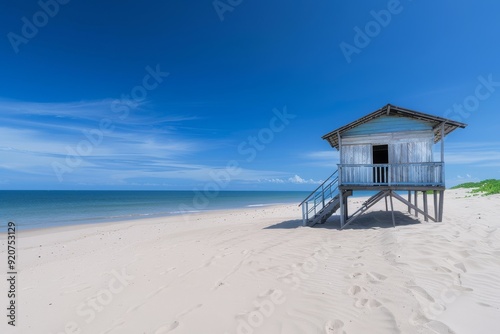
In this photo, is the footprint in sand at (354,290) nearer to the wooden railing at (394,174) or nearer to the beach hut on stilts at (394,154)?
the beach hut on stilts at (394,154)

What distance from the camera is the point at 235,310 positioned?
15.9 feet

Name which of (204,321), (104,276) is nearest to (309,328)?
(204,321)

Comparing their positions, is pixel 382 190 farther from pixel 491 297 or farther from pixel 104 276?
pixel 104 276

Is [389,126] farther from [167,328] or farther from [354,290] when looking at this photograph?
[167,328]

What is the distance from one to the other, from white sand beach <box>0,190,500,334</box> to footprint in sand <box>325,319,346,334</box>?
0.05 ft

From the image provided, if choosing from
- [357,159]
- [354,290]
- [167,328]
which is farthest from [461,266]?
[357,159]

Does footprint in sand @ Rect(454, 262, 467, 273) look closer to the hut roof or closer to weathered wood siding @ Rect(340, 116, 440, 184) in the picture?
weathered wood siding @ Rect(340, 116, 440, 184)

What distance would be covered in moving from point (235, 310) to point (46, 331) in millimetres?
3500

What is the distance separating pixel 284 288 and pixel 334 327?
5.49 ft

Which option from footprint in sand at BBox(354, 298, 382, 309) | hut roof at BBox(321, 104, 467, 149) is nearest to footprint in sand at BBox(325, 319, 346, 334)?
footprint in sand at BBox(354, 298, 382, 309)

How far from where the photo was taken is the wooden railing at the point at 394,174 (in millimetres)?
12062

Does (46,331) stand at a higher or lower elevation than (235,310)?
lower

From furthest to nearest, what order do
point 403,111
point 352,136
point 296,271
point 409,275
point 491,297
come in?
point 352,136
point 403,111
point 296,271
point 409,275
point 491,297

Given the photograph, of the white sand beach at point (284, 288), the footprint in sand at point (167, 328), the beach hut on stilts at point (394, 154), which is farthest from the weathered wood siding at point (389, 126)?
the footprint in sand at point (167, 328)
